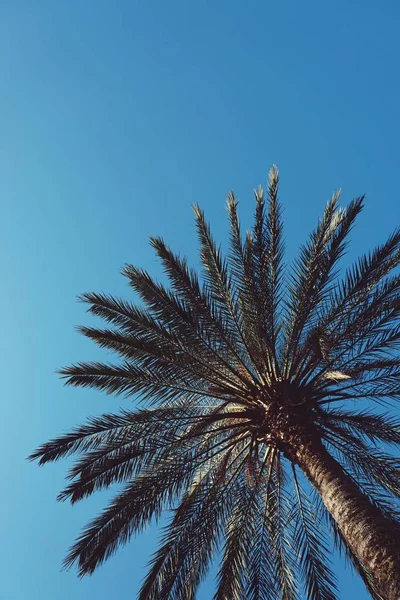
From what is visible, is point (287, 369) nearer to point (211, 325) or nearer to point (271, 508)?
point (211, 325)

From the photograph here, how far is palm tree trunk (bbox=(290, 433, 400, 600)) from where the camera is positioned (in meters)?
4.89

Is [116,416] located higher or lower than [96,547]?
higher

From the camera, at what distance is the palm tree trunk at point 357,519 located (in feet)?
16.0

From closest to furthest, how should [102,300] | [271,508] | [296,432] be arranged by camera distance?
1. [296,432]
2. [271,508]
3. [102,300]

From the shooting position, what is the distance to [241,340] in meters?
9.18

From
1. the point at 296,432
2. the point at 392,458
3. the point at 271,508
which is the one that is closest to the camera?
the point at 296,432

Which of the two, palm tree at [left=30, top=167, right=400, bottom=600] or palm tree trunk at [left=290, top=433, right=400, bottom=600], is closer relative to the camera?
palm tree trunk at [left=290, top=433, right=400, bottom=600]

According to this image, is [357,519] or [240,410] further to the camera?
[240,410]

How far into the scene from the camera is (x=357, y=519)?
5684 mm

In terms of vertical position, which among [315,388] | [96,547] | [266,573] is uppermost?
[315,388]

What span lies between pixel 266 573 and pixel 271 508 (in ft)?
3.23

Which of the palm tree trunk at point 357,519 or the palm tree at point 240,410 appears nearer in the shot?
the palm tree trunk at point 357,519

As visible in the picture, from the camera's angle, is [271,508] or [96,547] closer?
[96,547]

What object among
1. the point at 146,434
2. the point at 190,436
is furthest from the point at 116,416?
the point at 190,436
